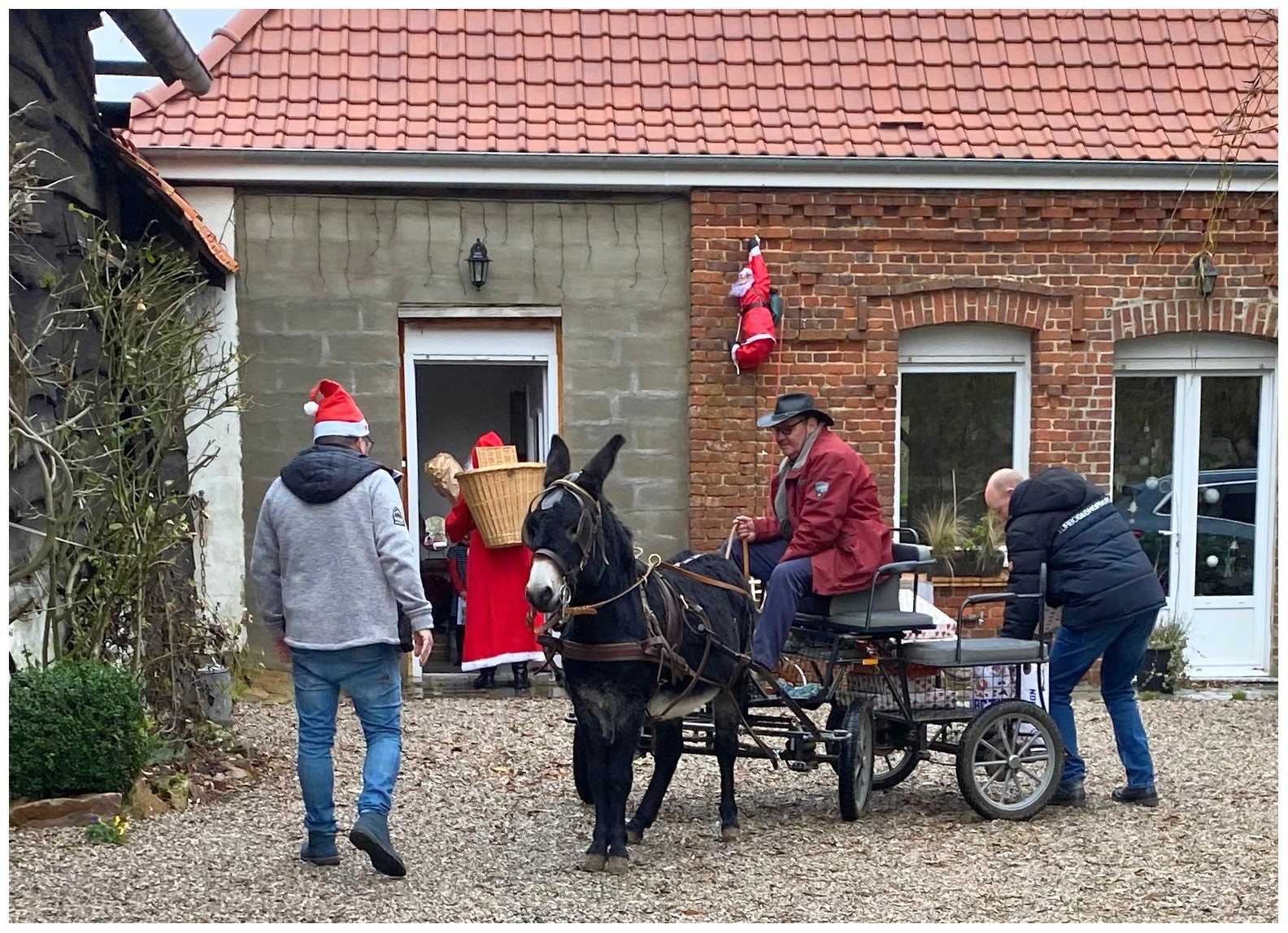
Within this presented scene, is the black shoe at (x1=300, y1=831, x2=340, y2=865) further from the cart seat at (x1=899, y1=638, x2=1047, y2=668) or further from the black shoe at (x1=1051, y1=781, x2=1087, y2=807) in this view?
the black shoe at (x1=1051, y1=781, x2=1087, y2=807)

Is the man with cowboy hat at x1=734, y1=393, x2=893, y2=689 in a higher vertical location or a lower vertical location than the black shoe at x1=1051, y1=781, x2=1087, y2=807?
higher

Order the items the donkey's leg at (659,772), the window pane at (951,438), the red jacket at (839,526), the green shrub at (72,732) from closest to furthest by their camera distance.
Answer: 1. the green shrub at (72,732)
2. the donkey's leg at (659,772)
3. the red jacket at (839,526)
4. the window pane at (951,438)

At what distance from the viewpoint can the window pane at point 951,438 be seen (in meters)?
11.3

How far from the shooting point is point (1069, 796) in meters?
7.53

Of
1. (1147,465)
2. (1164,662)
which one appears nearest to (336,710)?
(1164,662)

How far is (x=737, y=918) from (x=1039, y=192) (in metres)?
7.15

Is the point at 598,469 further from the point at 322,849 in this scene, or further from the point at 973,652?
the point at 973,652

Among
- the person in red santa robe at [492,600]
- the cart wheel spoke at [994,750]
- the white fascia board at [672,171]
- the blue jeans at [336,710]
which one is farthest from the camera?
the white fascia board at [672,171]

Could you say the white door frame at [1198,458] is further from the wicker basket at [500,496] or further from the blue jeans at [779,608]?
the blue jeans at [779,608]

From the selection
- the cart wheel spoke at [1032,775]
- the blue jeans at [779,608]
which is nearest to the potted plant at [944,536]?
the cart wheel spoke at [1032,775]

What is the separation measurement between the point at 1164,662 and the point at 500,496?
5.48 meters

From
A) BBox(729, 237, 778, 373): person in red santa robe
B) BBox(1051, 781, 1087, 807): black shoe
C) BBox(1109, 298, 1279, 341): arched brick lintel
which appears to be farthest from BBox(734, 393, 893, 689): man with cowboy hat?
BBox(1109, 298, 1279, 341): arched brick lintel

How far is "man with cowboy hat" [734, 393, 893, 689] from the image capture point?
23.1ft

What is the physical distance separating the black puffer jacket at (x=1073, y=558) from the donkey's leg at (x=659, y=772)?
1912mm
